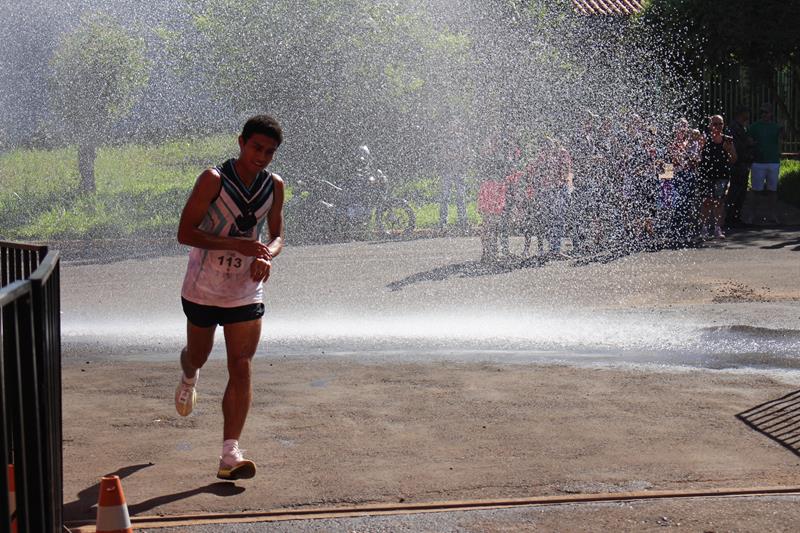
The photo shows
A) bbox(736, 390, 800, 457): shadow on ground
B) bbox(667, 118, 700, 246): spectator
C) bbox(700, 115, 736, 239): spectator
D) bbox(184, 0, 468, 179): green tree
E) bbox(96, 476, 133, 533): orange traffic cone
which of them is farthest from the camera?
bbox(184, 0, 468, 179): green tree

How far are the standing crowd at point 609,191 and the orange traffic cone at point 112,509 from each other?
37.5 feet

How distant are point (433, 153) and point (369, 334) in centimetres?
1344

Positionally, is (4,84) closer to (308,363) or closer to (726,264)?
(726,264)

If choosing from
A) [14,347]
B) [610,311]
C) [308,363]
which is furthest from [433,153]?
[14,347]

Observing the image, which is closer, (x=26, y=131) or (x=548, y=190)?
(x=548, y=190)

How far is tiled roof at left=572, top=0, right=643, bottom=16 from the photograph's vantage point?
35.8m

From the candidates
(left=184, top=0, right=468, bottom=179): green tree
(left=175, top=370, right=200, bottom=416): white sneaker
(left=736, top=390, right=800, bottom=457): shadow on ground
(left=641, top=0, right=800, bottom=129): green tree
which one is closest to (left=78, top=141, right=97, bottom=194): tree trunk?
(left=184, top=0, right=468, bottom=179): green tree

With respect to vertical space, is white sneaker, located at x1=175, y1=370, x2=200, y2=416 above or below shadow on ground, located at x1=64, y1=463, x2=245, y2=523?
above

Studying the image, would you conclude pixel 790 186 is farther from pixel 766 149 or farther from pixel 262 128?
pixel 262 128

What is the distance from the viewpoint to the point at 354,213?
65.9ft

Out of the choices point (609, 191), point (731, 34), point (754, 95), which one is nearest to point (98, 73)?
point (609, 191)

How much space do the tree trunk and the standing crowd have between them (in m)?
9.61

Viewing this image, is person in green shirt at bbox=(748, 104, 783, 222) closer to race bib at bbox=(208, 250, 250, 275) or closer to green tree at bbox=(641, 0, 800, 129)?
green tree at bbox=(641, 0, 800, 129)

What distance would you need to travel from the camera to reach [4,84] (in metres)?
25.6
